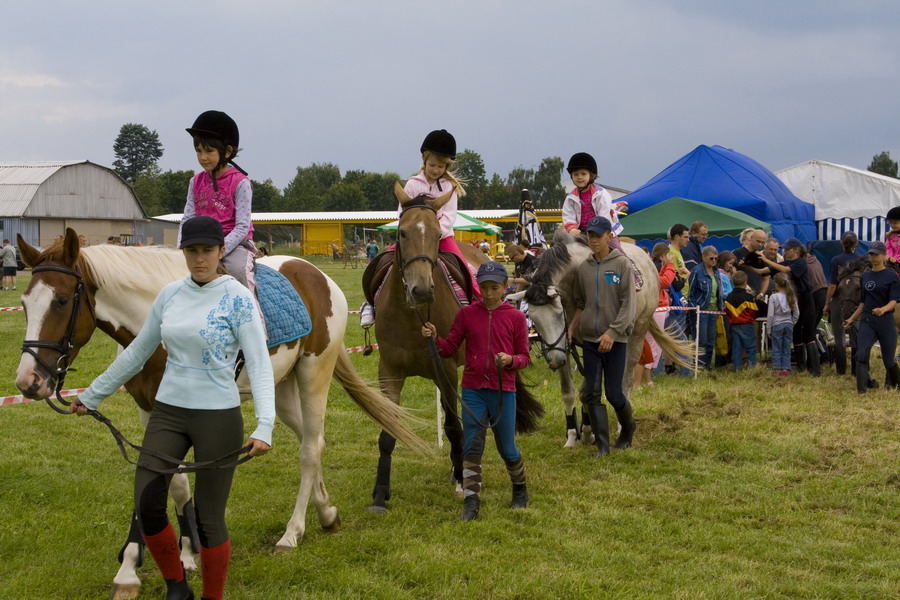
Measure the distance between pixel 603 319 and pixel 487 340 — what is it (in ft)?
6.00

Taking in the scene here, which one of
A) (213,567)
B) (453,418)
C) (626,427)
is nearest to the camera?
(213,567)

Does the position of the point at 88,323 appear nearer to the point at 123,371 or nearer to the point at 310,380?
the point at 123,371

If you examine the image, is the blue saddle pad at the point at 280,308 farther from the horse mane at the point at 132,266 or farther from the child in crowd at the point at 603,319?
the child in crowd at the point at 603,319

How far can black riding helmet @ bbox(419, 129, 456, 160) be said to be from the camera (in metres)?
6.23

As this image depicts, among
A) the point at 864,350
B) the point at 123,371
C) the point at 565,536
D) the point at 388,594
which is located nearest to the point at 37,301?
the point at 123,371

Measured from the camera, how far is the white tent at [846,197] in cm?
1795

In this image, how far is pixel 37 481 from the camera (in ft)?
20.6

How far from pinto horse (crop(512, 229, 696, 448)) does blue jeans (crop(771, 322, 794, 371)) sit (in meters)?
3.08

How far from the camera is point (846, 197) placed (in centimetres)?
1862

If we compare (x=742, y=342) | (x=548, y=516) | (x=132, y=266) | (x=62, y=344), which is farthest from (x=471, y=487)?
(x=742, y=342)

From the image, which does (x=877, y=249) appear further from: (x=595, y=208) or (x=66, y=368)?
(x=66, y=368)

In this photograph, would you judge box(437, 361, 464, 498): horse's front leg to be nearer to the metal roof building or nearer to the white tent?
the white tent

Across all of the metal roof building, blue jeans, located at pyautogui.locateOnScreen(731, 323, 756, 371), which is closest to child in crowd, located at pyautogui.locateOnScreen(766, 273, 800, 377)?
blue jeans, located at pyautogui.locateOnScreen(731, 323, 756, 371)

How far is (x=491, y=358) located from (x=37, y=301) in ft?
9.46
